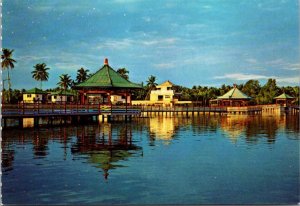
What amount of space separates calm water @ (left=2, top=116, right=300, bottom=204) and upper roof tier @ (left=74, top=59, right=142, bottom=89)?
17.4 metres

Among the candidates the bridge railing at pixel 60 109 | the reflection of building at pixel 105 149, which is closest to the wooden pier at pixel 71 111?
the bridge railing at pixel 60 109

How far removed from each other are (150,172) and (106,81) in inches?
994

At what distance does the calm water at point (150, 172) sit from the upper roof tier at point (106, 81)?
17401 millimetres

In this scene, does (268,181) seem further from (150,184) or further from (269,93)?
(269,93)

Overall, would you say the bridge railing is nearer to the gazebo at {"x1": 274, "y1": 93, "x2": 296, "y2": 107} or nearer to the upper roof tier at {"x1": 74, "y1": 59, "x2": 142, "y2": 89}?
the upper roof tier at {"x1": 74, "y1": 59, "x2": 142, "y2": 89}

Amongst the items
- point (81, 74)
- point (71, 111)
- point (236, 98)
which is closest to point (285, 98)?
point (236, 98)

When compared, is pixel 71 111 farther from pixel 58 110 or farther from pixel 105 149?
pixel 105 149

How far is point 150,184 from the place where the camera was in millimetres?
11289

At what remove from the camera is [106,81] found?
37.3 metres

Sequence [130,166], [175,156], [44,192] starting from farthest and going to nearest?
[175,156], [130,166], [44,192]

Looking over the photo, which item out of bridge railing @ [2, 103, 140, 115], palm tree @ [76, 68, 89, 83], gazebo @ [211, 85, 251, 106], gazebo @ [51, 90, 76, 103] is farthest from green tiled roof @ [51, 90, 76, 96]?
bridge railing @ [2, 103, 140, 115]

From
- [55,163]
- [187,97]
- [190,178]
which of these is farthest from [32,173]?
[187,97]

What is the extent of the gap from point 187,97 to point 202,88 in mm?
7490

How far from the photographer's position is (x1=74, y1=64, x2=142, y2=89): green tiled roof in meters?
36.6
